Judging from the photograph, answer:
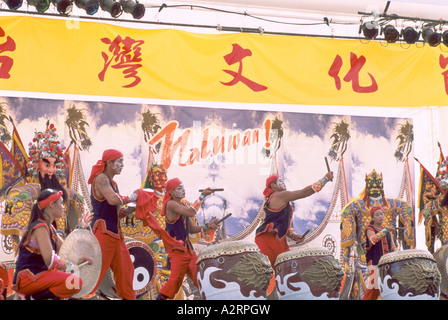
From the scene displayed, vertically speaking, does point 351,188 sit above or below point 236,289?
above

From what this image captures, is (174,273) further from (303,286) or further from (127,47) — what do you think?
(127,47)

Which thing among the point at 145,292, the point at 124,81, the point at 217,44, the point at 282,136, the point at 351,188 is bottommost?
the point at 145,292

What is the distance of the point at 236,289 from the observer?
18.6ft

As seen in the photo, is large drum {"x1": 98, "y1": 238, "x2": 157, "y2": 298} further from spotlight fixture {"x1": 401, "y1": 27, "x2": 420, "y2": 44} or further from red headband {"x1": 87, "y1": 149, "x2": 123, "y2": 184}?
spotlight fixture {"x1": 401, "y1": 27, "x2": 420, "y2": 44}

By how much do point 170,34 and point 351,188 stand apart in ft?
9.44

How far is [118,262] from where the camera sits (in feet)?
20.3

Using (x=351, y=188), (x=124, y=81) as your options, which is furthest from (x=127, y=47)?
(x=351, y=188)

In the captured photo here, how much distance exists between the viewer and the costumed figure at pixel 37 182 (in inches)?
250

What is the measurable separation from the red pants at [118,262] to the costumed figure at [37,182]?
0.66 metres

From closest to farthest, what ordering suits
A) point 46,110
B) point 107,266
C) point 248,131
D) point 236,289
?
point 236,289 → point 107,266 → point 46,110 → point 248,131

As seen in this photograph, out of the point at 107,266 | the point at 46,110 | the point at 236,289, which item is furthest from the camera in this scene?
the point at 46,110

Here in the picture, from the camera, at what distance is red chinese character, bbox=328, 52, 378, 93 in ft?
22.0

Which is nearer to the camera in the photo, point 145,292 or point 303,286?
point 303,286

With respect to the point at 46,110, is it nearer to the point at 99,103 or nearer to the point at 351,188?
the point at 99,103
